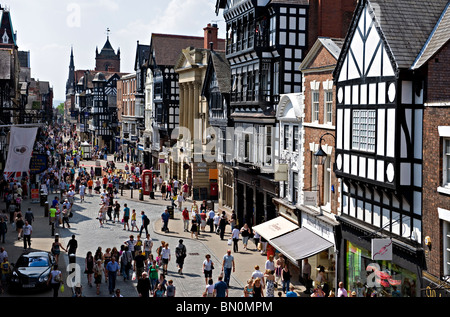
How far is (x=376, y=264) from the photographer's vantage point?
59.9 ft

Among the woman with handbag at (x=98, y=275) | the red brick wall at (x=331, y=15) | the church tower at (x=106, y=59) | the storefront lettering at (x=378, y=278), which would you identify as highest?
the church tower at (x=106, y=59)

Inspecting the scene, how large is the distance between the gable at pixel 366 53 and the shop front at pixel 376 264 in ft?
16.0

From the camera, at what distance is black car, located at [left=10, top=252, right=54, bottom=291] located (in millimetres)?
21156

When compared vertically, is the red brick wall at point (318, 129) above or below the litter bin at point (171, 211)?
above

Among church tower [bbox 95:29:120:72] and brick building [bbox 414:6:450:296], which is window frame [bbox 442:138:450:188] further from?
church tower [bbox 95:29:120:72]

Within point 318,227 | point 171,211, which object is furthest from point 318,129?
point 171,211

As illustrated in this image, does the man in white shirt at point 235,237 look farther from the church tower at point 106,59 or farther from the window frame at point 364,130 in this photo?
the church tower at point 106,59

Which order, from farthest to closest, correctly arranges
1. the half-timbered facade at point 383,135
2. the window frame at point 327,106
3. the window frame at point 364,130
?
the window frame at point 327,106
the window frame at point 364,130
the half-timbered facade at point 383,135

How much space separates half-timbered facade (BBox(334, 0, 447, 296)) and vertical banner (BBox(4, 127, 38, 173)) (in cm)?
1301

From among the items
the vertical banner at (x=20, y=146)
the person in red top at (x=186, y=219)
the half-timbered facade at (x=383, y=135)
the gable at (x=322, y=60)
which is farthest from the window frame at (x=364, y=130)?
the person in red top at (x=186, y=219)

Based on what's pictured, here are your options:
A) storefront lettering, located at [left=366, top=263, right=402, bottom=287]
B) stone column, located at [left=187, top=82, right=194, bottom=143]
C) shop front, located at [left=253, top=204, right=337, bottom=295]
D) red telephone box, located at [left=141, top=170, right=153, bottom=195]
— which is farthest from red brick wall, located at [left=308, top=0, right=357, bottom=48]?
red telephone box, located at [left=141, top=170, right=153, bottom=195]

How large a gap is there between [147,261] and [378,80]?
12.3 metres

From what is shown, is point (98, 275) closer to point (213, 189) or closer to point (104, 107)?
point (213, 189)

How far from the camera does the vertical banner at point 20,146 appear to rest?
24484 mm
